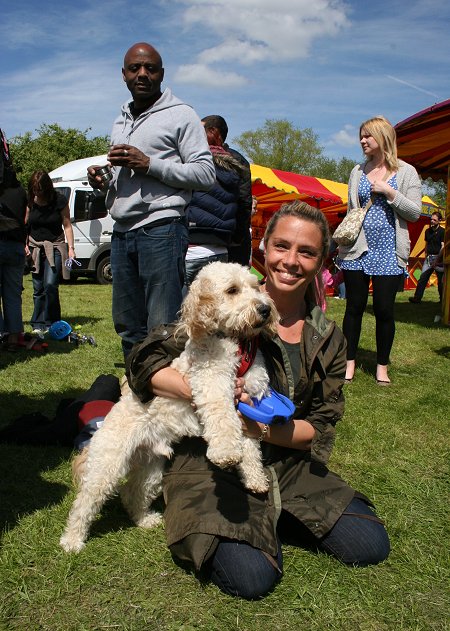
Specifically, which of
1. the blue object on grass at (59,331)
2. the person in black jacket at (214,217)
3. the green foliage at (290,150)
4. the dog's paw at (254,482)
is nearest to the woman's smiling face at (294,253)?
the dog's paw at (254,482)

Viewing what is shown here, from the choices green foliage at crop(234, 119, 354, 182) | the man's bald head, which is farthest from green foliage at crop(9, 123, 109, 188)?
the man's bald head

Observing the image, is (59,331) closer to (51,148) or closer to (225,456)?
(225,456)

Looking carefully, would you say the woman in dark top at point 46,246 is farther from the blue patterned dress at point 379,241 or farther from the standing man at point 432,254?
the standing man at point 432,254

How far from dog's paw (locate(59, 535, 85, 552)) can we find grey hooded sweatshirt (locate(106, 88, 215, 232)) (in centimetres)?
195

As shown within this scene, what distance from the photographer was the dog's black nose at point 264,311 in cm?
234

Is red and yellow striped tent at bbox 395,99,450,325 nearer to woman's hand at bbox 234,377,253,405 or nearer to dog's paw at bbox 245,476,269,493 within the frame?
woman's hand at bbox 234,377,253,405

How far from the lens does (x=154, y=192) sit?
366 centimetres

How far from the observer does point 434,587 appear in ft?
7.97

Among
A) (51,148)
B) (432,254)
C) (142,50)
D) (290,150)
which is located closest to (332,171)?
(290,150)

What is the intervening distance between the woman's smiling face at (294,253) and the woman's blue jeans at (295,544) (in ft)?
3.57

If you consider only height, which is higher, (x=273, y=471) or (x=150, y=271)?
(x=150, y=271)

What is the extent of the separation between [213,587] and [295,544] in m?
0.53

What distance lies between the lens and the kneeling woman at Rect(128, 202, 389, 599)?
92.0 inches

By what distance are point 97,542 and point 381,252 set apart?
373 cm
